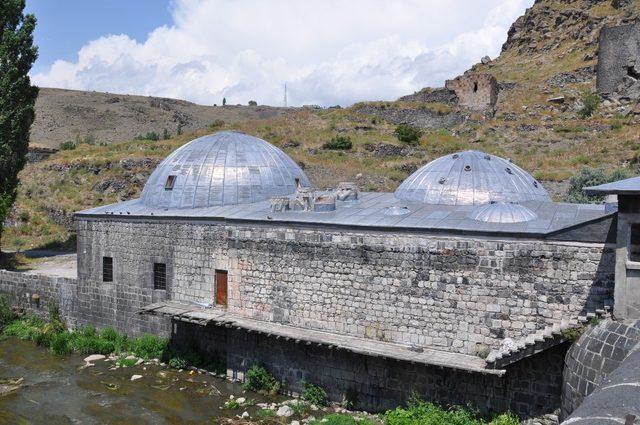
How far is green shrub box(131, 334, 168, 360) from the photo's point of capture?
1730 cm

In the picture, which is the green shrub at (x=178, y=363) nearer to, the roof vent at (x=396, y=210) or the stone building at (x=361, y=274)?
the stone building at (x=361, y=274)

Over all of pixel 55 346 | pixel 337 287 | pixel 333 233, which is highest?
pixel 333 233

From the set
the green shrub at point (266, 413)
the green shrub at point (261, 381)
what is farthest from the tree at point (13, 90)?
the green shrub at point (266, 413)

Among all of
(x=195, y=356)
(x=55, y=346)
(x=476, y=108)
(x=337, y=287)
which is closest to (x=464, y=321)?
(x=337, y=287)

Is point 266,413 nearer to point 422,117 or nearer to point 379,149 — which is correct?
point 379,149

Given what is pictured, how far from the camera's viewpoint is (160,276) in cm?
1758

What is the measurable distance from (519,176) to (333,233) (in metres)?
6.42

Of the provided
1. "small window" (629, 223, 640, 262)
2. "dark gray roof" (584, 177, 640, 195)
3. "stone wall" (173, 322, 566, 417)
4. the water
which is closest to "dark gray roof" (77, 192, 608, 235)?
"small window" (629, 223, 640, 262)

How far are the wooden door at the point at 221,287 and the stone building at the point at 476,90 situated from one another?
133ft

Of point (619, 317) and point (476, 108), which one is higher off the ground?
point (476, 108)

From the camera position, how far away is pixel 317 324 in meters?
14.4

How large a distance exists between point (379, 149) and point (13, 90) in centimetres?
2344

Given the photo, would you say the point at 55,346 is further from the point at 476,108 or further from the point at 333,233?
the point at 476,108

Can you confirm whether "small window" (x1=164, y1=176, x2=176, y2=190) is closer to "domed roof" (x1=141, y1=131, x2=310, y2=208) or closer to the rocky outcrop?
"domed roof" (x1=141, y1=131, x2=310, y2=208)
